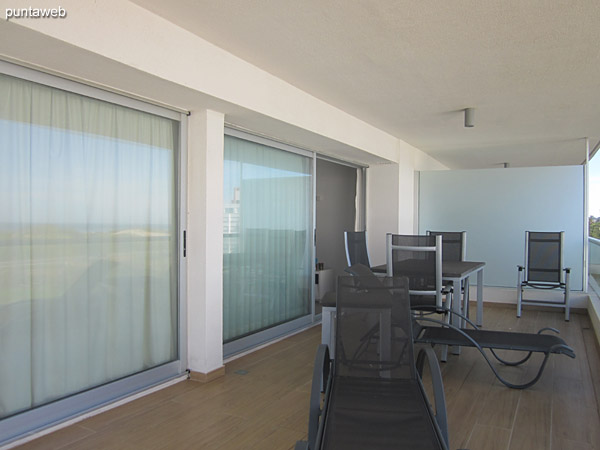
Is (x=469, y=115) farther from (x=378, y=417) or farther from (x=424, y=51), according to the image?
(x=378, y=417)

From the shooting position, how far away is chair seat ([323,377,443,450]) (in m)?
2.00

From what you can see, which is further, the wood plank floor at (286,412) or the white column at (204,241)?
the white column at (204,241)

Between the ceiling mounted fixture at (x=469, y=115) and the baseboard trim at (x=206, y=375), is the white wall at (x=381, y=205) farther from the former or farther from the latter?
the baseboard trim at (x=206, y=375)

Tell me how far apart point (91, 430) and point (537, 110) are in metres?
5.48

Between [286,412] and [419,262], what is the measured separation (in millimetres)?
1934

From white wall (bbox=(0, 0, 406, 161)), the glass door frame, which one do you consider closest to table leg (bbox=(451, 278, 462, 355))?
white wall (bbox=(0, 0, 406, 161))

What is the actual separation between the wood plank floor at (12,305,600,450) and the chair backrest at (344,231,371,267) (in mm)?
1198

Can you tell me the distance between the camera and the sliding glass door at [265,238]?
4535 millimetres

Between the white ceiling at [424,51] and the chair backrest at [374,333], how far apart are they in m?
1.76

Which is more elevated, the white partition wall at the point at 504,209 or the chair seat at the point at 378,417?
the white partition wall at the point at 504,209

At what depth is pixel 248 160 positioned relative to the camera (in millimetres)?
4773

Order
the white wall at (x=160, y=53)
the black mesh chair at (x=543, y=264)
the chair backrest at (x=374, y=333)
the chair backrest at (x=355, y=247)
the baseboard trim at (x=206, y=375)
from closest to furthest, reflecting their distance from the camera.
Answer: the white wall at (x=160, y=53) → the chair backrest at (x=374, y=333) → the baseboard trim at (x=206, y=375) → the chair backrest at (x=355, y=247) → the black mesh chair at (x=543, y=264)

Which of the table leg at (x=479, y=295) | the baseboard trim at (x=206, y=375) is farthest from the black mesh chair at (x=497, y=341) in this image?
the table leg at (x=479, y=295)

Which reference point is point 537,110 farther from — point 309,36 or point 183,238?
point 183,238
